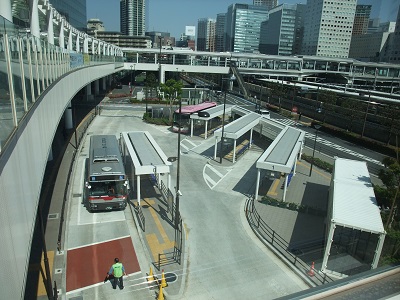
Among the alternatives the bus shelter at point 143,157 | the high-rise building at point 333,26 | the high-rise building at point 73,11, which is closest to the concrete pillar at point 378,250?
the bus shelter at point 143,157

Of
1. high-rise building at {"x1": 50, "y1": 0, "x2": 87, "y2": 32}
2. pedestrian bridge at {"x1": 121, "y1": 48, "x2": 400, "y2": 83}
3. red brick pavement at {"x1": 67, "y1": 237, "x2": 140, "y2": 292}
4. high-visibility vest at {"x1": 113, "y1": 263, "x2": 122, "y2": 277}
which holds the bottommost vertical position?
red brick pavement at {"x1": 67, "y1": 237, "x2": 140, "y2": 292}

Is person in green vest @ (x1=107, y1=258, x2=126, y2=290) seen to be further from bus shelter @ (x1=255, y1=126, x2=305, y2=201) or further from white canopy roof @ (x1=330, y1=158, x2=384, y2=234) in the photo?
bus shelter @ (x1=255, y1=126, x2=305, y2=201)

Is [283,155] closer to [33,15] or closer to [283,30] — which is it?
[33,15]

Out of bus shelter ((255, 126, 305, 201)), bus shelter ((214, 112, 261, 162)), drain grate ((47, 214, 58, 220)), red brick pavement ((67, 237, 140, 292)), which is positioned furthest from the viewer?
bus shelter ((214, 112, 261, 162))

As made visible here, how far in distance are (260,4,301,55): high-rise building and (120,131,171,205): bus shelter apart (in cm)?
18186

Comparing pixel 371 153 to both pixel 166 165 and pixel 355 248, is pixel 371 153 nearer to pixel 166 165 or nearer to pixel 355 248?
pixel 355 248

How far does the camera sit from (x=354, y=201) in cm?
1392

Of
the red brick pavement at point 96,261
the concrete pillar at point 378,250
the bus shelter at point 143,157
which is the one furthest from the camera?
the bus shelter at point 143,157

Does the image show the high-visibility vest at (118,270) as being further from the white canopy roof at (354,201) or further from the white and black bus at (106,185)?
the white canopy roof at (354,201)

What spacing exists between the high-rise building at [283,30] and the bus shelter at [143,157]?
182m

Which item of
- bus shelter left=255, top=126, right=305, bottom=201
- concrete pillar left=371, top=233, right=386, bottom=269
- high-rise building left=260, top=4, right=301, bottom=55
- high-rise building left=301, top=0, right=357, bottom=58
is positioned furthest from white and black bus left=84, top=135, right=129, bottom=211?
high-rise building left=260, top=4, right=301, bottom=55

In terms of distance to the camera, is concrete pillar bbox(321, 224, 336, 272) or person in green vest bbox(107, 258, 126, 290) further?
concrete pillar bbox(321, 224, 336, 272)

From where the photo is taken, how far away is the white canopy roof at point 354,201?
39.6 ft

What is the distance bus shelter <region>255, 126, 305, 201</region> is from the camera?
17.6m
